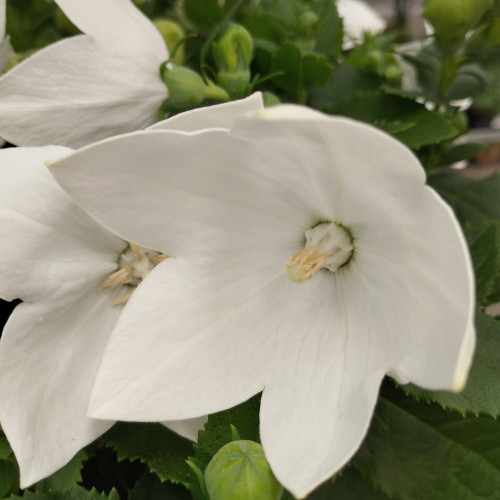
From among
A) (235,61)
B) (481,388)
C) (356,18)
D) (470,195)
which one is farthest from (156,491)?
(356,18)

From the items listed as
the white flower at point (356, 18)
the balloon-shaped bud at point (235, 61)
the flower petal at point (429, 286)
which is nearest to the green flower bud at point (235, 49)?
the balloon-shaped bud at point (235, 61)

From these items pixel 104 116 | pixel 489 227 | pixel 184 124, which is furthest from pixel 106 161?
pixel 489 227

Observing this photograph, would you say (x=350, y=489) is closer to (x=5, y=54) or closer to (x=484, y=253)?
(x=484, y=253)

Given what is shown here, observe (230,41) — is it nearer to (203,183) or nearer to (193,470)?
(203,183)

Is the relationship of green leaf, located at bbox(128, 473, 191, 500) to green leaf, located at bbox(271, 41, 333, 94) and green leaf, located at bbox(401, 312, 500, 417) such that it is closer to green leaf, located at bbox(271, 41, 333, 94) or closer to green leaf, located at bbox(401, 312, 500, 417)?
green leaf, located at bbox(401, 312, 500, 417)

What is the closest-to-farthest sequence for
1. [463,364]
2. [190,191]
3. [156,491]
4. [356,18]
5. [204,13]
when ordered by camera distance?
[463,364], [190,191], [156,491], [204,13], [356,18]

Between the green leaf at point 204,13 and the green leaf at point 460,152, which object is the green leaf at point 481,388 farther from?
the green leaf at point 204,13
